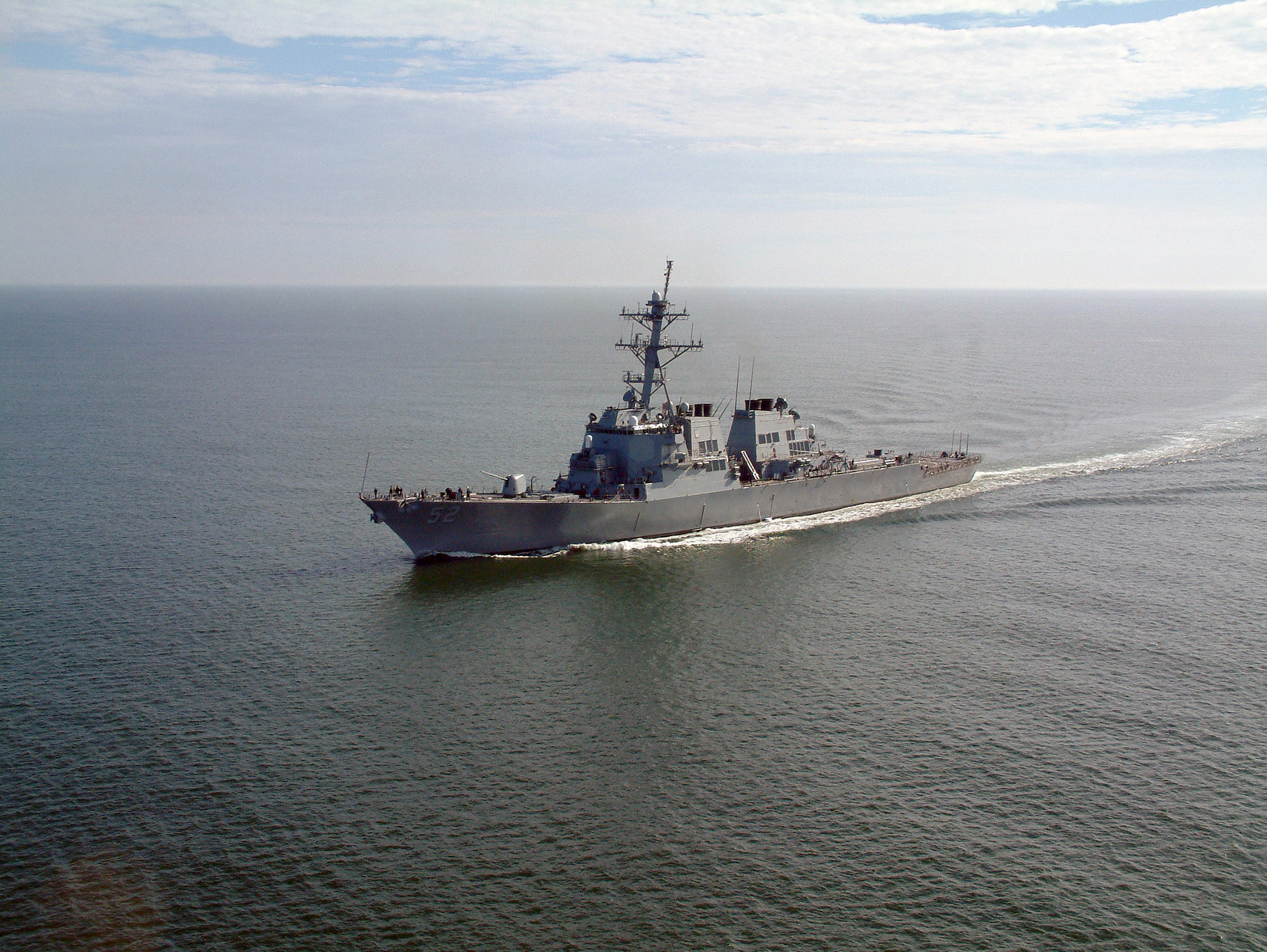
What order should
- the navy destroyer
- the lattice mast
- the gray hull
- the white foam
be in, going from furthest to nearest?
1. the lattice mast
2. the white foam
3. the navy destroyer
4. the gray hull

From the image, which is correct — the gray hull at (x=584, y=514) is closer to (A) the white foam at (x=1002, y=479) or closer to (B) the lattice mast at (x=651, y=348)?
(A) the white foam at (x=1002, y=479)

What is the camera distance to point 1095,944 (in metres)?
19.6

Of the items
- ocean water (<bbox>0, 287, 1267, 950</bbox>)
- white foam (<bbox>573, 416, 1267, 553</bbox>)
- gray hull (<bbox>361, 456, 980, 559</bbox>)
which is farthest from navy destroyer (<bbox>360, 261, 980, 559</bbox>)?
ocean water (<bbox>0, 287, 1267, 950</bbox>)

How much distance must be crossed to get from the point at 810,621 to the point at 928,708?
316 inches

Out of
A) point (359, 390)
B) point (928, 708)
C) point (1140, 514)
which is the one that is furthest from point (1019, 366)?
point (928, 708)

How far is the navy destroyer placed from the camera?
43.8 m

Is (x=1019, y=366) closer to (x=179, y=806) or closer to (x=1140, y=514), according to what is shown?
(x=1140, y=514)

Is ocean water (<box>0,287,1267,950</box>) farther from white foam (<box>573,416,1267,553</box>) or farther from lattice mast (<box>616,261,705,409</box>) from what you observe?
lattice mast (<box>616,261,705,409</box>)

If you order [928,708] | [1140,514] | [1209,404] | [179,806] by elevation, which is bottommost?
[179,806]

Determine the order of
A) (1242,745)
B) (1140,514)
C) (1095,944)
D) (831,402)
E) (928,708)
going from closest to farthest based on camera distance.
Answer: (1095,944) → (1242,745) → (928,708) → (1140,514) → (831,402)

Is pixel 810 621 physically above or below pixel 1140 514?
below

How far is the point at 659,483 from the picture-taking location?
4794 cm

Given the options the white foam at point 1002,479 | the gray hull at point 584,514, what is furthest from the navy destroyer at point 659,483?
the white foam at point 1002,479

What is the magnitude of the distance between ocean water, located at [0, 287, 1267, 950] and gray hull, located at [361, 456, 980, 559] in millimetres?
1079
